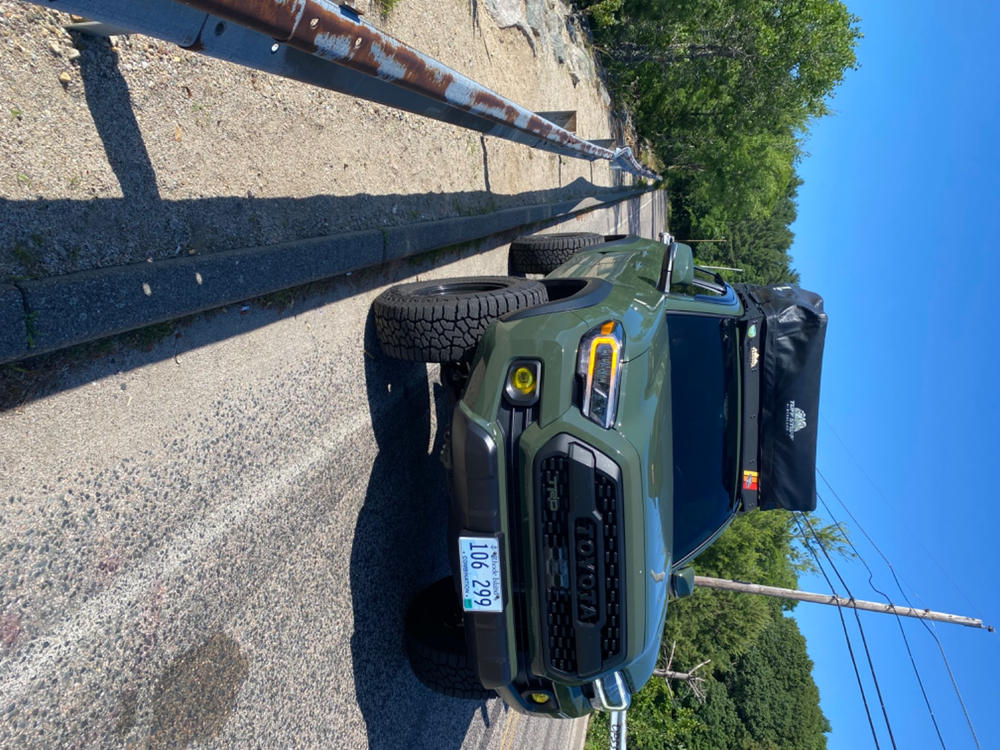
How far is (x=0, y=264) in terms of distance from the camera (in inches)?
84.5

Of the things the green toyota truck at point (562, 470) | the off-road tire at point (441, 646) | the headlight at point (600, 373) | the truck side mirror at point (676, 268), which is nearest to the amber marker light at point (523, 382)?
the green toyota truck at point (562, 470)

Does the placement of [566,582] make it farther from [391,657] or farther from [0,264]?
[0,264]

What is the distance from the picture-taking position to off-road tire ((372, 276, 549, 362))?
143 inches

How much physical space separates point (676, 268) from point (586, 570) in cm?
231

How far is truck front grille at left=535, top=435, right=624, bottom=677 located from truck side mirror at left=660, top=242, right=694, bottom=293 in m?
1.64

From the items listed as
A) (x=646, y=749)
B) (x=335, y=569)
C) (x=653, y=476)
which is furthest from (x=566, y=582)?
(x=646, y=749)

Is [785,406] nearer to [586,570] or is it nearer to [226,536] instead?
[586,570]

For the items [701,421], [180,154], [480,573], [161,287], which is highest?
[180,154]

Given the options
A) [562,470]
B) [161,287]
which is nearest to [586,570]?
[562,470]

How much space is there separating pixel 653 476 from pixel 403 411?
1.96m

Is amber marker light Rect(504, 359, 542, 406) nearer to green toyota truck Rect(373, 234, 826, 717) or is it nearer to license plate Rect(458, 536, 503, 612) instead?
green toyota truck Rect(373, 234, 826, 717)

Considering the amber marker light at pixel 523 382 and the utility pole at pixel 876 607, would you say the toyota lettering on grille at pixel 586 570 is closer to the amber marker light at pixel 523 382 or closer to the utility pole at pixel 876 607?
the amber marker light at pixel 523 382

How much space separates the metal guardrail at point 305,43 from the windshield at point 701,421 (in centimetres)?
199

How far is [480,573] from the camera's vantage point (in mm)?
3184
